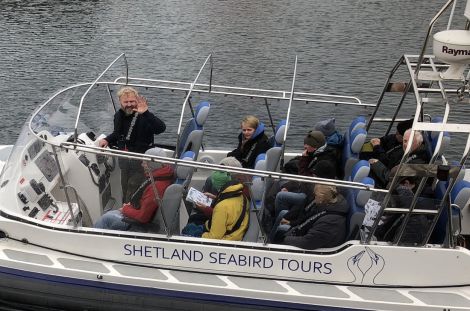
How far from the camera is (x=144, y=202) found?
15.9 ft

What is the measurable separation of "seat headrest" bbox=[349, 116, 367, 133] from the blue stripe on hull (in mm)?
2050

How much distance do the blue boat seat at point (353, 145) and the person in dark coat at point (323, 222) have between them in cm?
98

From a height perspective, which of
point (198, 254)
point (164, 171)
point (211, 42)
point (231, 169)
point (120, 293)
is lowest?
point (211, 42)

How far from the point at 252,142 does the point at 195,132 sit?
2.02 feet

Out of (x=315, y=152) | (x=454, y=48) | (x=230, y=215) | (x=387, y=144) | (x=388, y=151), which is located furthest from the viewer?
(x=387, y=144)

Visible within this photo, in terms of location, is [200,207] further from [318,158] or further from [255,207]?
[318,158]

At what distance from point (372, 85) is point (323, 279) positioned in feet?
32.3

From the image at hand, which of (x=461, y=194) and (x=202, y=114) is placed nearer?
(x=461, y=194)

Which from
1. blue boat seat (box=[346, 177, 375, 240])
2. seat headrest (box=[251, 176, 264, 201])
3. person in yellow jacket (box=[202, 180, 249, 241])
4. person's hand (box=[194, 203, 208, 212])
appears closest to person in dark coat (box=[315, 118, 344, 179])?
blue boat seat (box=[346, 177, 375, 240])

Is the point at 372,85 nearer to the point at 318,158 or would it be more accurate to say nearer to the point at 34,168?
the point at 318,158

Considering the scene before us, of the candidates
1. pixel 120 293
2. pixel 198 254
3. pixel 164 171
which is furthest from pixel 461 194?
pixel 120 293

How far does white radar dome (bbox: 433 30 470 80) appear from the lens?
4.05m

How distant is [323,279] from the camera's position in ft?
15.6

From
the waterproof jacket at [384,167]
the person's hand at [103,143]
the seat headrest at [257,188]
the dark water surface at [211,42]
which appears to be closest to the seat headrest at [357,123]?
the waterproof jacket at [384,167]
